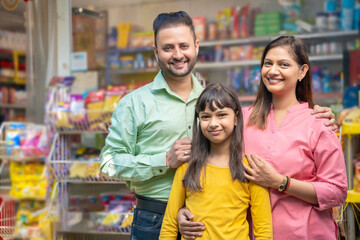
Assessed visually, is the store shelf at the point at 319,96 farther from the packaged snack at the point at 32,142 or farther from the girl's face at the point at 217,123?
the girl's face at the point at 217,123

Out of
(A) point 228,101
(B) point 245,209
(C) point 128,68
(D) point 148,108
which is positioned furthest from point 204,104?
(C) point 128,68

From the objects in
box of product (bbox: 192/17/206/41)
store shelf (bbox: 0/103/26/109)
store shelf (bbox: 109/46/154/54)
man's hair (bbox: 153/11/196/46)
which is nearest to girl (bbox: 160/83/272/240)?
man's hair (bbox: 153/11/196/46)

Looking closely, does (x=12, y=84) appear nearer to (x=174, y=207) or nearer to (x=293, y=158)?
(x=174, y=207)

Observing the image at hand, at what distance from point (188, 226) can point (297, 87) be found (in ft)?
2.54

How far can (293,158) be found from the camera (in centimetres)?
184

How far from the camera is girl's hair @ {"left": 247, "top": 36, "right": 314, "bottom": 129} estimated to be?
75.3 inches

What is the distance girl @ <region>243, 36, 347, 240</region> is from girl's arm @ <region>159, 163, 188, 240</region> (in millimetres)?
287

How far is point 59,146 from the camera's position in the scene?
3781 mm

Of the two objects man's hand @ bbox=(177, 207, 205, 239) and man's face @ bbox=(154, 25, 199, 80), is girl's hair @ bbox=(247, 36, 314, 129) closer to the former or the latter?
man's face @ bbox=(154, 25, 199, 80)

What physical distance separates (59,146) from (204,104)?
7.20ft

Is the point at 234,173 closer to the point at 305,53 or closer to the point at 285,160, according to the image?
the point at 285,160

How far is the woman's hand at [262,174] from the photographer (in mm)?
1786

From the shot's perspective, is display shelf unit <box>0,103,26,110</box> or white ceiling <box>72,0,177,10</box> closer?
white ceiling <box>72,0,177,10</box>

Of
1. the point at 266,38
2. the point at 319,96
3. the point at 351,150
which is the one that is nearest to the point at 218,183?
the point at 351,150
